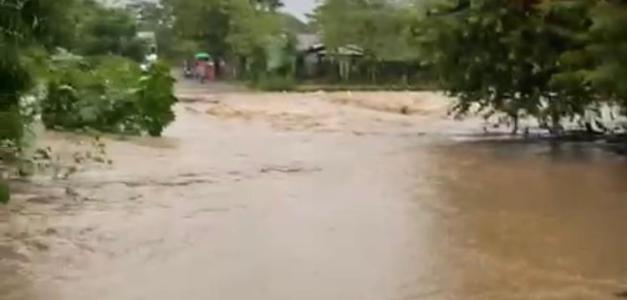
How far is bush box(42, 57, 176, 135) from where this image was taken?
1853 cm

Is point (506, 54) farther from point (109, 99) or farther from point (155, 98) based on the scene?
point (109, 99)

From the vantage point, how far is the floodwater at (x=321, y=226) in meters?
7.36

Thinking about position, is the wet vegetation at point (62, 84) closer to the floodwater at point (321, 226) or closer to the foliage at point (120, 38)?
the floodwater at point (321, 226)

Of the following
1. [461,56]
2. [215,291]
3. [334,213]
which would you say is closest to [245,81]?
[461,56]

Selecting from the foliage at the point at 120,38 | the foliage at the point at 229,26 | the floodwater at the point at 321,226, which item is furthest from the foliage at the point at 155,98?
the foliage at the point at 229,26

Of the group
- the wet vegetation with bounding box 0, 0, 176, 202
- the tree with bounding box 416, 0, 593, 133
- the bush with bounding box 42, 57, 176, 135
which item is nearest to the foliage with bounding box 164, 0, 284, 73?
the wet vegetation with bounding box 0, 0, 176, 202

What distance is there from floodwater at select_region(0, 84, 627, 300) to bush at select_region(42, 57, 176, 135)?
0.85 meters

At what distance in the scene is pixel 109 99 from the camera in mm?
19531

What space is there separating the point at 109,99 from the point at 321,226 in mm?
10350

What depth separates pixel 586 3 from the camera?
1541 centimetres

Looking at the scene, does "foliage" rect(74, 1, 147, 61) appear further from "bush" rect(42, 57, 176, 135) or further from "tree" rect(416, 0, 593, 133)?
"tree" rect(416, 0, 593, 133)

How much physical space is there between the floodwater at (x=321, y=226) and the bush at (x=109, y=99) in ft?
2.80

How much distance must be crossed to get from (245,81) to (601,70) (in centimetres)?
4160

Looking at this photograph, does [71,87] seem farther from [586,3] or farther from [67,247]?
[67,247]
